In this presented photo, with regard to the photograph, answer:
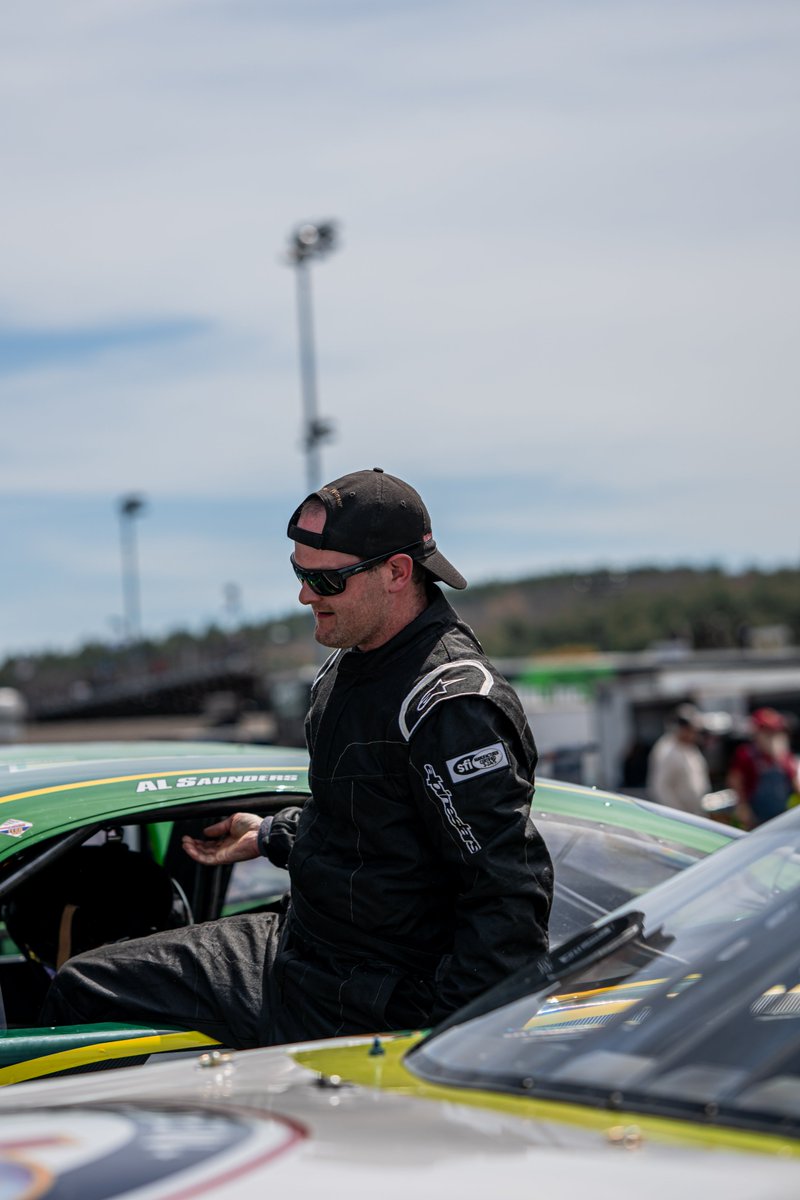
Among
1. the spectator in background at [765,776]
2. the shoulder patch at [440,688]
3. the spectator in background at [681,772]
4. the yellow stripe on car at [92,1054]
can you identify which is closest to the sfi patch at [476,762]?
the shoulder patch at [440,688]

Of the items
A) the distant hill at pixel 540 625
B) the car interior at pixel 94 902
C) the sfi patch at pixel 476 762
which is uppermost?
the distant hill at pixel 540 625

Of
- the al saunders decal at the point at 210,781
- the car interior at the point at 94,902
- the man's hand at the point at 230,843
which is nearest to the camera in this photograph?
the man's hand at the point at 230,843

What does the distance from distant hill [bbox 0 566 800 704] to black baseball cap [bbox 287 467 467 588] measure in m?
51.5

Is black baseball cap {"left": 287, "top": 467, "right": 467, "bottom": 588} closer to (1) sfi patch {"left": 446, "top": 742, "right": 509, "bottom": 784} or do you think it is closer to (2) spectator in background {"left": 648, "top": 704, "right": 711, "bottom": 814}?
(1) sfi patch {"left": 446, "top": 742, "right": 509, "bottom": 784}

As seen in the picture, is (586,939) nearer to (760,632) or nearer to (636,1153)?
(636,1153)

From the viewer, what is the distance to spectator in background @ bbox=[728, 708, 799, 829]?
11148mm

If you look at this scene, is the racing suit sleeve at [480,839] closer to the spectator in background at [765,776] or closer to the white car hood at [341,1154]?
the white car hood at [341,1154]

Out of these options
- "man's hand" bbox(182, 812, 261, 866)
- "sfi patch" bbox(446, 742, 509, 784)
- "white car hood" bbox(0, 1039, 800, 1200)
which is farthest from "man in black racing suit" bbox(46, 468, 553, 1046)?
"white car hood" bbox(0, 1039, 800, 1200)

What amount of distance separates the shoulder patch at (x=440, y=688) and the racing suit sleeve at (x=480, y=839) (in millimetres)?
19

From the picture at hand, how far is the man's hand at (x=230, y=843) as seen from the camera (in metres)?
3.34

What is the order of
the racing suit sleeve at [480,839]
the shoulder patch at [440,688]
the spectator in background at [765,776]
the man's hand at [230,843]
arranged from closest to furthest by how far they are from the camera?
the racing suit sleeve at [480,839] < the shoulder patch at [440,688] < the man's hand at [230,843] < the spectator in background at [765,776]

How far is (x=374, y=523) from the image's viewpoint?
288 cm

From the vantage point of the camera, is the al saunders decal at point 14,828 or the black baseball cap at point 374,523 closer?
the black baseball cap at point 374,523

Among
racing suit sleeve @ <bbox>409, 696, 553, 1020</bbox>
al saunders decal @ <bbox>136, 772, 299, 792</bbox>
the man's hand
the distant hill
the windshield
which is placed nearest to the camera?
the windshield
